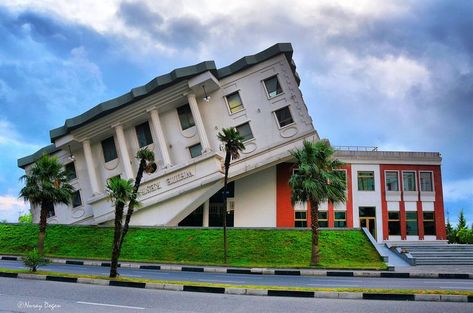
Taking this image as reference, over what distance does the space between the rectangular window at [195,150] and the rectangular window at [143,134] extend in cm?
381

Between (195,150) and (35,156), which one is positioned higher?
(35,156)

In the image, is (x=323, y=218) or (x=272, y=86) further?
(x=323, y=218)

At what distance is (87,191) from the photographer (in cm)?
3606

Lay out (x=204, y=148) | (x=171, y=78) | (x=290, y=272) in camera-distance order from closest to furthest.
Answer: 1. (x=290, y=272)
2. (x=171, y=78)
3. (x=204, y=148)

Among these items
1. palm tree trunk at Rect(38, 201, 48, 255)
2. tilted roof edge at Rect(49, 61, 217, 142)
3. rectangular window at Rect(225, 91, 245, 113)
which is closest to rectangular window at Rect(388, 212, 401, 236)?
rectangular window at Rect(225, 91, 245, 113)

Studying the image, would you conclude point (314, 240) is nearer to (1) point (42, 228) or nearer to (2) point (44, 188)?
(1) point (42, 228)

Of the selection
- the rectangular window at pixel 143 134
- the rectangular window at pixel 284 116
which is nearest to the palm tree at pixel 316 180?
the rectangular window at pixel 284 116

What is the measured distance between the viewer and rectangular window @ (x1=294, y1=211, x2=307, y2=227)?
36312 mm

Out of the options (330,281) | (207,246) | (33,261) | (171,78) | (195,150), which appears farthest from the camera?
(195,150)

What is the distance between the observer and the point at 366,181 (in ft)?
124

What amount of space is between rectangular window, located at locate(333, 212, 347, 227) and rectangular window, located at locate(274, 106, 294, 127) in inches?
406

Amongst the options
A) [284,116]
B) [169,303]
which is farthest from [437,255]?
[169,303]

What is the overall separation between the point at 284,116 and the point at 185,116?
8160 mm

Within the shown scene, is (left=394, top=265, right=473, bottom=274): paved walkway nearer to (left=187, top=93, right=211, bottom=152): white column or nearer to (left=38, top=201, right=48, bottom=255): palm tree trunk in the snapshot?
(left=187, top=93, right=211, bottom=152): white column
